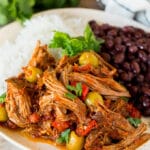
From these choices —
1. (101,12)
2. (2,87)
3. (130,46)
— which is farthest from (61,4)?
(2,87)

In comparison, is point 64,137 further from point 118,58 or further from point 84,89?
point 118,58

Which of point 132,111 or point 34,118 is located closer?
point 34,118

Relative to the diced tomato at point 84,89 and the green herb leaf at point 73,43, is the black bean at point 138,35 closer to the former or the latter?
the green herb leaf at point 73,43

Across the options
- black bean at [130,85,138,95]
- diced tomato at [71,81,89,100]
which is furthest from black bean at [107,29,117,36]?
diced tomato at [71,81,89,100]

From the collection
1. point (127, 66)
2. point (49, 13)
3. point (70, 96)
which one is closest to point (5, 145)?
point (70, 96)

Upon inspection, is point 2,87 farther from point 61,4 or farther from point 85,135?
point 61,4

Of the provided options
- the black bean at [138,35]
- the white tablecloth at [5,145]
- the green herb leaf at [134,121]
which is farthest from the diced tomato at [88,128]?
the black bean at [138,35]
